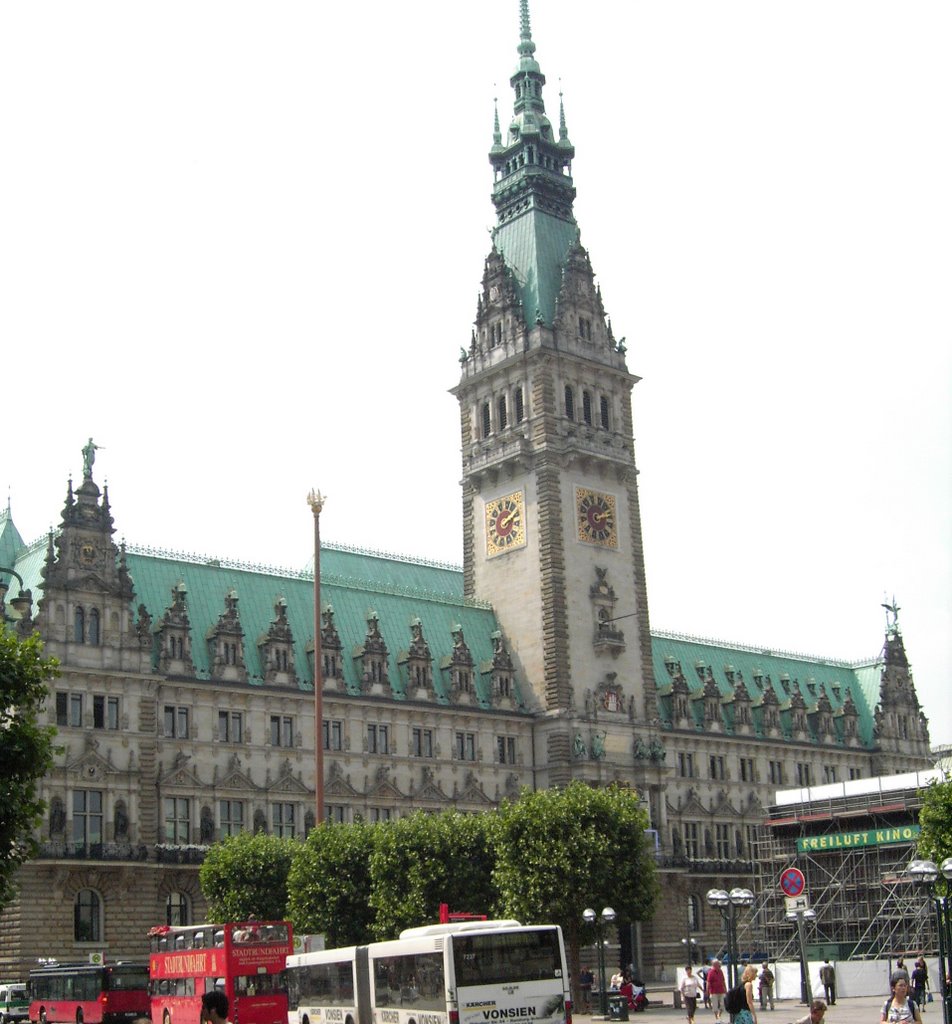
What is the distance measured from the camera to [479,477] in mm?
119562

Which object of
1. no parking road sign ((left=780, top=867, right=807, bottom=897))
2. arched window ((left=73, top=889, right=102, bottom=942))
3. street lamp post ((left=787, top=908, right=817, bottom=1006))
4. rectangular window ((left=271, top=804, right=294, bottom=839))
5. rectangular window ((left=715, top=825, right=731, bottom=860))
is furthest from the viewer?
rectangular window ((left=715, top=825, right=731, bottom=860))

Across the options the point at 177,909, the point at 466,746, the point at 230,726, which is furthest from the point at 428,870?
the point at 466,746

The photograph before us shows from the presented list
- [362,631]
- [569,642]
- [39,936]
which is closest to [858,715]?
[569,642]

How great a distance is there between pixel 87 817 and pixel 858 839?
47149 millimetres

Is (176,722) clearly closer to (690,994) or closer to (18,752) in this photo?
(690,994)

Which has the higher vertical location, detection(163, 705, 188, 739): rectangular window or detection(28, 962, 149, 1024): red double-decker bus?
detection(163, 705, 188, 739): rectangular window

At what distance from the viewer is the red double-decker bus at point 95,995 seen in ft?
232

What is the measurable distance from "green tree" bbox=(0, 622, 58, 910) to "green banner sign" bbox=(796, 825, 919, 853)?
62987 mm

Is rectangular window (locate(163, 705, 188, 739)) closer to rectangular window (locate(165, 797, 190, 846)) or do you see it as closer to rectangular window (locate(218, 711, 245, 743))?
rectangular window (locate(218, 711, 245, 743))

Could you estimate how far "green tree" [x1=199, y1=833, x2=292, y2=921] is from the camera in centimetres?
8256

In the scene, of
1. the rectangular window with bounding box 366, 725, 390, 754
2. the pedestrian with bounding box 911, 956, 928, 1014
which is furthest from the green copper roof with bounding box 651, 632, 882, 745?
the pedestrian with bounding box 911, 956, 928, 1014

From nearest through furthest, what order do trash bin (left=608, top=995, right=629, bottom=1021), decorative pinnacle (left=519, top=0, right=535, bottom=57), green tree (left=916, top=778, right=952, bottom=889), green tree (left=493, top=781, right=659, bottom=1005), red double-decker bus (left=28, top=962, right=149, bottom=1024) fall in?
trash bin (left=608, top=995, right=629, bottom=1021), green tree (left=916, top=778, right=952, bottom=889), red double-decker bus (left=28, top=962, right=149, bottom=1024), green tree (left=493, top=781, right=659, bottom=1005), decorative pinnacle (left=519, top=0, right=535, bottom=57)

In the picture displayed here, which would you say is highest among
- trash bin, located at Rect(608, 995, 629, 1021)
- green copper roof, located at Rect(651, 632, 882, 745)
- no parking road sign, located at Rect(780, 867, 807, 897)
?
green copper roof, located at Rect(651, 632, 882, 745)

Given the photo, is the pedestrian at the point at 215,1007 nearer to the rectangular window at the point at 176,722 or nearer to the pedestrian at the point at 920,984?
the pedestrian at the point at 920,984
